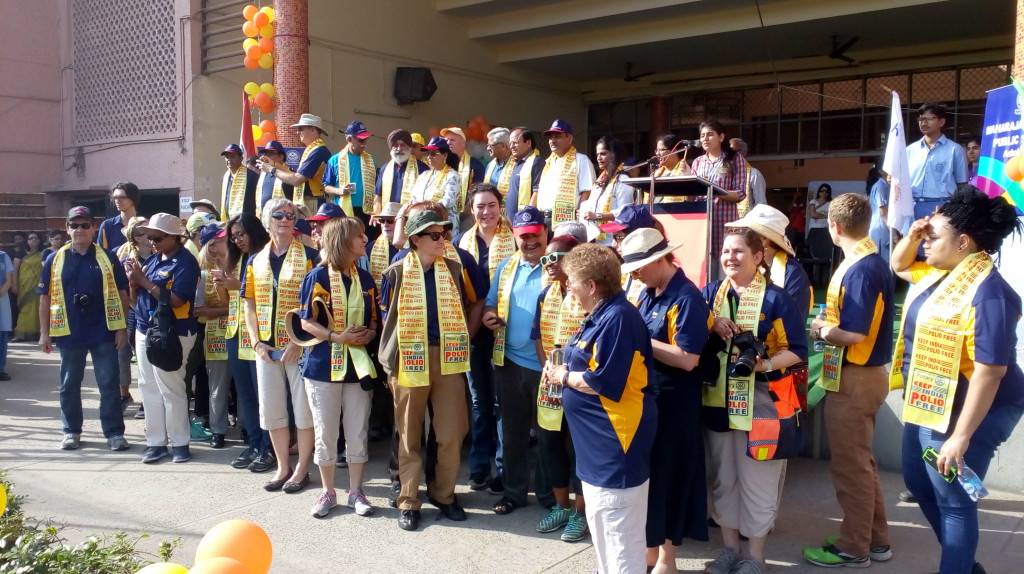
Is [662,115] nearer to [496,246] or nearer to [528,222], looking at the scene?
[496,246]

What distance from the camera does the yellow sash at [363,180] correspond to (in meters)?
8.07

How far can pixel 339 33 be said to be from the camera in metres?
13.8

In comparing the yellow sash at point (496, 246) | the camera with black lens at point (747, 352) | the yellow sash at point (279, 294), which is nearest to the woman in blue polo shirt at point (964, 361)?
the camera with black lens at point (747, 352)

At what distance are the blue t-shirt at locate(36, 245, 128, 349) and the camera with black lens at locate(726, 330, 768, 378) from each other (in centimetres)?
535

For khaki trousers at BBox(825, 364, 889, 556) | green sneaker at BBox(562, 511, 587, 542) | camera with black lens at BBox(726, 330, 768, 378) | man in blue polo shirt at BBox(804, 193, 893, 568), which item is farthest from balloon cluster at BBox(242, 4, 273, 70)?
khaki trousers at BBox(825, 364, 889, 556)

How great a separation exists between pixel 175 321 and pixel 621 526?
14.2ft

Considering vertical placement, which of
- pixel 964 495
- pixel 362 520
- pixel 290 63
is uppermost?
pixel 290 63

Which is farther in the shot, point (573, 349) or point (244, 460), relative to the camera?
point (244, 460)

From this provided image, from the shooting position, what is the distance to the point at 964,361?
3393 millimetres

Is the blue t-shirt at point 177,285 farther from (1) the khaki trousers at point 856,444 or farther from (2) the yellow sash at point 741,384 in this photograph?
(1) the khaki trousers at point 856,444

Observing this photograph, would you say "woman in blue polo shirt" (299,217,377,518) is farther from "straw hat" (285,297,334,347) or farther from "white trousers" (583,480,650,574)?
"white trousers" (583,480,650,574)

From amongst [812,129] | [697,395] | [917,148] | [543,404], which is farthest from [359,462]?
[812,129]

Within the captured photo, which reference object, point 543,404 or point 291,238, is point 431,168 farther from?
point 543,404

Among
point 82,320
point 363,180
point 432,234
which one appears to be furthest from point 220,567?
point 363,180
